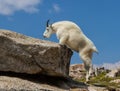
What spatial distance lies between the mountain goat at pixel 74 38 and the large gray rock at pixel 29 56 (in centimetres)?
418

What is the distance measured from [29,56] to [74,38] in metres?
5.97

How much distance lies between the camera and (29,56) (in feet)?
61.9

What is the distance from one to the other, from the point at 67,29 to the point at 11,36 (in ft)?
16.4

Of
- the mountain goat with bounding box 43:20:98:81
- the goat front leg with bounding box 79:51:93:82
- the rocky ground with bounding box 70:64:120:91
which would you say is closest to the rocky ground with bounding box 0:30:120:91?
the mountain goat with bounding box 43:20:98:81

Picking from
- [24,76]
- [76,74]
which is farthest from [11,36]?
[76,74]

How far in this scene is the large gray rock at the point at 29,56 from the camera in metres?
18.7

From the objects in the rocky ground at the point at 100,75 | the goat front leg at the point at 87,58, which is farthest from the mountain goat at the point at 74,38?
the rocky ground at the point at 100,75

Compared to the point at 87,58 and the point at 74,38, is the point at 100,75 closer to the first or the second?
the point at 87,58

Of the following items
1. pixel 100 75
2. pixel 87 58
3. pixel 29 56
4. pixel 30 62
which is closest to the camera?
pixel 29 56

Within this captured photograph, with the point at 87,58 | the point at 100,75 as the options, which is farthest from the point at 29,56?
the point at 100,75

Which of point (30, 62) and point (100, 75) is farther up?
point (100, 75)

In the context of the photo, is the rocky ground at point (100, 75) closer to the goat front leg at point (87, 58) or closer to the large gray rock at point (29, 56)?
the goat front leg at point (87, 58)

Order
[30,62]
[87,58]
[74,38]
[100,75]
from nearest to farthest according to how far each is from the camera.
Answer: [30,62] → [74,38] → [87,58] → [100,75]

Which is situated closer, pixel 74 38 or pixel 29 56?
pixel 29 56
